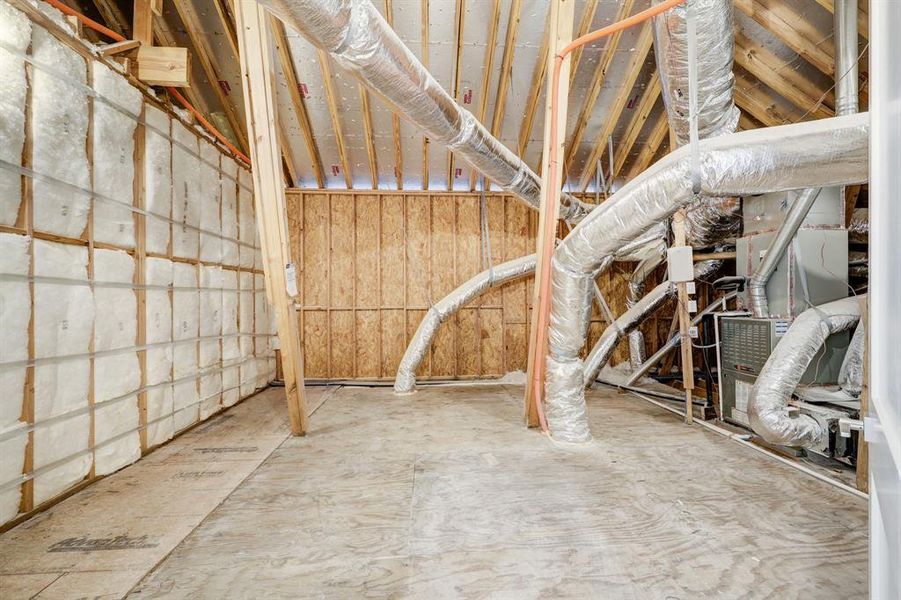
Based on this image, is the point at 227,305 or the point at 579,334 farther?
the point at 227,305

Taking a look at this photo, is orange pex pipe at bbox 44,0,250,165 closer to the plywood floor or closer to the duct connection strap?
the duct connection strap

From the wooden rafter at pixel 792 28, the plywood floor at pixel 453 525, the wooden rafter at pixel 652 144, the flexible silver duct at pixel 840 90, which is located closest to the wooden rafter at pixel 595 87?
the wooden rafter at pixel 652 144

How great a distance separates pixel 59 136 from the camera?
96.4 inches

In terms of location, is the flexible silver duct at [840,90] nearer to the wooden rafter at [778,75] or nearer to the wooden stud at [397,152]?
the wooden rafter at [778,75]

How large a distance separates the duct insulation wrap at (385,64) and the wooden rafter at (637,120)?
1972 millimetres

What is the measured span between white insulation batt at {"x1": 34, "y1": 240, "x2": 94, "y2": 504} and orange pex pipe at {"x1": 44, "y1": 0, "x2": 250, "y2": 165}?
1.43 meters

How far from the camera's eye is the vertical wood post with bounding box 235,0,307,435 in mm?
2914

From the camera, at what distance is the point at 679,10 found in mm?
2697

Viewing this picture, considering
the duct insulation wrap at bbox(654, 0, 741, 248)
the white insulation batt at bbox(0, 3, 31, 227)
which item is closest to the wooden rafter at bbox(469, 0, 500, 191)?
the duct insulation wrap at bbox(654, 0, 741, 248)

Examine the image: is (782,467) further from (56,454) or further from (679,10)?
(56,454)

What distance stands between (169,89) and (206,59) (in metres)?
0.82

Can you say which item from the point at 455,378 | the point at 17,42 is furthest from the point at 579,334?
the point at 17,42

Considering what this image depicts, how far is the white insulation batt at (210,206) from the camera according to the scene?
4078 mm

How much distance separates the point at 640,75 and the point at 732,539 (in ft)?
14.7
